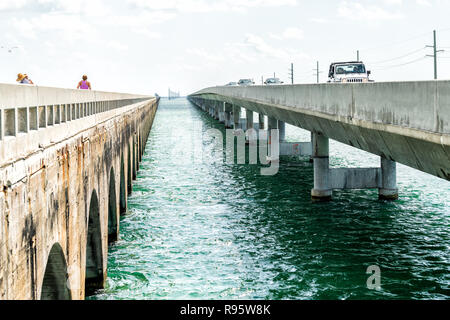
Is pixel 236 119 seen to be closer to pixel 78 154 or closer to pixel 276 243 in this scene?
pixel 276 243

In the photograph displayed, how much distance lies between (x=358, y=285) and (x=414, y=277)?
1.75 metres

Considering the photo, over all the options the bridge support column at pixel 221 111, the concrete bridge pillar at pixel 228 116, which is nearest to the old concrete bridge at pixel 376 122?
the concrete bridge pillar at pixel 228 116

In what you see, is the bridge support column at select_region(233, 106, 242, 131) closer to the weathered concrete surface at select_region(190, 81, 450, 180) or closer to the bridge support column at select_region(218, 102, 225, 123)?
the bridge support column at select_region(218, 102, 225, 123)

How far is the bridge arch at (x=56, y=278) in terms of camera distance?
1030cm

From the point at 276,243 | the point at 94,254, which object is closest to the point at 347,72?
the point at 276,243

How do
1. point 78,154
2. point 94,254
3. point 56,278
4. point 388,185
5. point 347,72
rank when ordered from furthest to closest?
point 347,72 < point 388,185 < point 94,254 < point 78,154 < point 56,278

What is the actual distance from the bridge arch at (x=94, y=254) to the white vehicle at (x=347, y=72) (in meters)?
25.3

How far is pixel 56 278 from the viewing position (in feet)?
35.0

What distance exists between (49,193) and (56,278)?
2145mm

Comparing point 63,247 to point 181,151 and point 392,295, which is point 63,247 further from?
point 181,151

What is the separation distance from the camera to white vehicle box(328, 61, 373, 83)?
126 ft

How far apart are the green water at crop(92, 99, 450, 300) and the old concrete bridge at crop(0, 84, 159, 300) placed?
2738 mm
